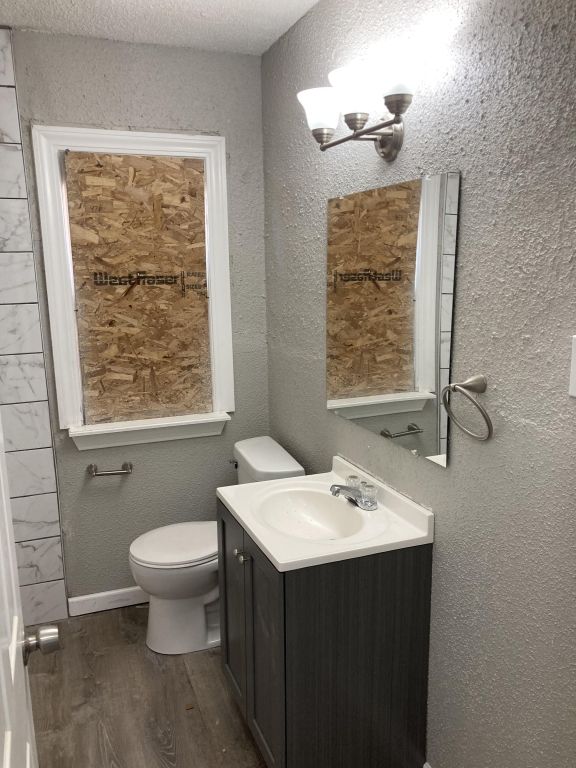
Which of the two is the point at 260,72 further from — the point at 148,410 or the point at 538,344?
the point at 538,344

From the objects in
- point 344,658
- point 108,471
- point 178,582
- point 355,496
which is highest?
point 355,496

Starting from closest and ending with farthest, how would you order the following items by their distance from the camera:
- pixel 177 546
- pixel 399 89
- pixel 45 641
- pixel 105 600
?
pixel 45 641 → pixel 399 89 → pixel 177 546 → pixel 105 600

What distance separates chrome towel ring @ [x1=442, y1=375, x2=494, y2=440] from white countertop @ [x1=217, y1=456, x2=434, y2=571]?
0.35 meters

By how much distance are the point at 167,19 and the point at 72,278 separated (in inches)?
42.8

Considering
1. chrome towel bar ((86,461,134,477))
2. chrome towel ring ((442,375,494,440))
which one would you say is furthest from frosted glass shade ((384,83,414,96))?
chrome towel bar ((86,461,134,477))

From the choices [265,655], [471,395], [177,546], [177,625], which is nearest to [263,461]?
[177,546]

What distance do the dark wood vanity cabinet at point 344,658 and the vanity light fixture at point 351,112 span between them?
1.19 metres

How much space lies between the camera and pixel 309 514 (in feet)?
7.26

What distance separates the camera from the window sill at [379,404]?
1826mm

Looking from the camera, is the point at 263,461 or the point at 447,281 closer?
the point at 447,281

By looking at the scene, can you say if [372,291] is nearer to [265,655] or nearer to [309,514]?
[309,514]

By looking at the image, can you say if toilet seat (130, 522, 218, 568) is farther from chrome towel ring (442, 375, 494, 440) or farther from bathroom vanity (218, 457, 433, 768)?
chrome towel ring (442, 375, 494, 440)

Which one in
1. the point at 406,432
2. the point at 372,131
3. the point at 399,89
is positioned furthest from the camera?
the point at 406,432

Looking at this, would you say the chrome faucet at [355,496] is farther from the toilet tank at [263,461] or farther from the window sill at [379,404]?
the toilet tank at [263,461]
